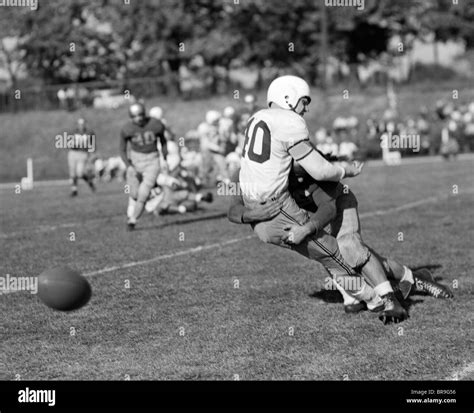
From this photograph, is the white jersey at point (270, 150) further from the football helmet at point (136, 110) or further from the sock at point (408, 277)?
the football helmet at point (136, 110)

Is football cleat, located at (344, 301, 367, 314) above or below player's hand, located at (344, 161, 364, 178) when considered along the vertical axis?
below

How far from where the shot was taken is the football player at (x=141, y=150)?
13.1m

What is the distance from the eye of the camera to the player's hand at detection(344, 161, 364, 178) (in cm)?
631

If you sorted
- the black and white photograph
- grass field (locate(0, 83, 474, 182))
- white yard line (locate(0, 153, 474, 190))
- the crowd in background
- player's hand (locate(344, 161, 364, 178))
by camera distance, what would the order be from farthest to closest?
grass field (locate(0, 83, 474, 182)) < white yard line (locate(0, 153, 474, 190)) < the crowd in background < player's hand (locate(344, 161, 364, 178)) < the black and white photograph

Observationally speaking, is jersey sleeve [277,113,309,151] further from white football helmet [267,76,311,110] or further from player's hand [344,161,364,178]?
player's hand [344,161,364,178]

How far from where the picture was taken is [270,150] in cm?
632

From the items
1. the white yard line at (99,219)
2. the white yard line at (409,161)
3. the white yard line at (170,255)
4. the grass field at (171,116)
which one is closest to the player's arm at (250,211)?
the white yard line at (170,255)

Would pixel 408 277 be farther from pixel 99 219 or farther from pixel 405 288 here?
pixel 99 219

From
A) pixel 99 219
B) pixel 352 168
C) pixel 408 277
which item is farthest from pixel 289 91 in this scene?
pixel 99 219

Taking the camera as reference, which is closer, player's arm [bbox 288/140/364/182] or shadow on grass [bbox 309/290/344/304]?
player's arm [bbox 288/140/364/182]

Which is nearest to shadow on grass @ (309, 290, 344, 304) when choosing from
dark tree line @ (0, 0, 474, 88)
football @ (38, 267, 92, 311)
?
football @ (38, 267, 92, 311)

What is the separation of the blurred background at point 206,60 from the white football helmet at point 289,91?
33.6m

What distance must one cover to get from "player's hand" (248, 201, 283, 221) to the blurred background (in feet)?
110

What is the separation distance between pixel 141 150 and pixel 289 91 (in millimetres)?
7147
